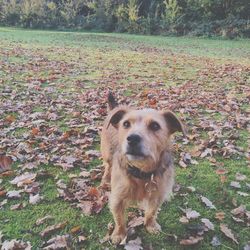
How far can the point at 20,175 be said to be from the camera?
4.44 m

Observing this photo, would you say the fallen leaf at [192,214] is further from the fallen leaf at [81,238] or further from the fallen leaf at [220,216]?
the fallen leaf at [81,238]

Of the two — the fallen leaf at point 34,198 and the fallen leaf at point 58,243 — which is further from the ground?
the fallen leaf at point 34,198

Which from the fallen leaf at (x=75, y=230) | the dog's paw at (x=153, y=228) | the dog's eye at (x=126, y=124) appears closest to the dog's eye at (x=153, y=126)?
the dog's eye at (x=126, y=124)

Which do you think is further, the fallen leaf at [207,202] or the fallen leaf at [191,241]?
the fallen leaf at [207,202]

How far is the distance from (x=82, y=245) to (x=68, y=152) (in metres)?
1.97

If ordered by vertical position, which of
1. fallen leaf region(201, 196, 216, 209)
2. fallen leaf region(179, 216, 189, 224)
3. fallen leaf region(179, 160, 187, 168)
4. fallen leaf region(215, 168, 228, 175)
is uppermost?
fallen leaf region(179, 160, 187, 168)

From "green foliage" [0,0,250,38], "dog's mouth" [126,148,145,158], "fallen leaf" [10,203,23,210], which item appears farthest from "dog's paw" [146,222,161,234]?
"green foliage" [0,0,250,38]

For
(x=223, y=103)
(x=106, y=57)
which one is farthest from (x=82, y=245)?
(x=106, y=57)

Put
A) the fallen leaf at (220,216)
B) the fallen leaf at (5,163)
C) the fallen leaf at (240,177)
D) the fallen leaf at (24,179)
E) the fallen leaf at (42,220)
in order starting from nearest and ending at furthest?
the fallen leaf at (42,220)
the fallen leaf at (220,216)
the fallen leaf at (24,179)
the fallen leaf at (240,177)
the fallen leaf at (5,163)

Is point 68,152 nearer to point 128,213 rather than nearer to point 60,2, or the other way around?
point 128,213

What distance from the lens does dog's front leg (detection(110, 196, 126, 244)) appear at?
10.9ft

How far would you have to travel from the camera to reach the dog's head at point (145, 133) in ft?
9.53

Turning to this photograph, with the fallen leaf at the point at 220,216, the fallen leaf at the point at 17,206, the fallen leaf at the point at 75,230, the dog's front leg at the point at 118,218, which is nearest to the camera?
the dog's front leg at the point at 118,218

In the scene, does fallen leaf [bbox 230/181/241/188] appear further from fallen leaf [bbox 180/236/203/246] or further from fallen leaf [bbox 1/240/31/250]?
fallen leaf [bbox 1/240/31/250]
